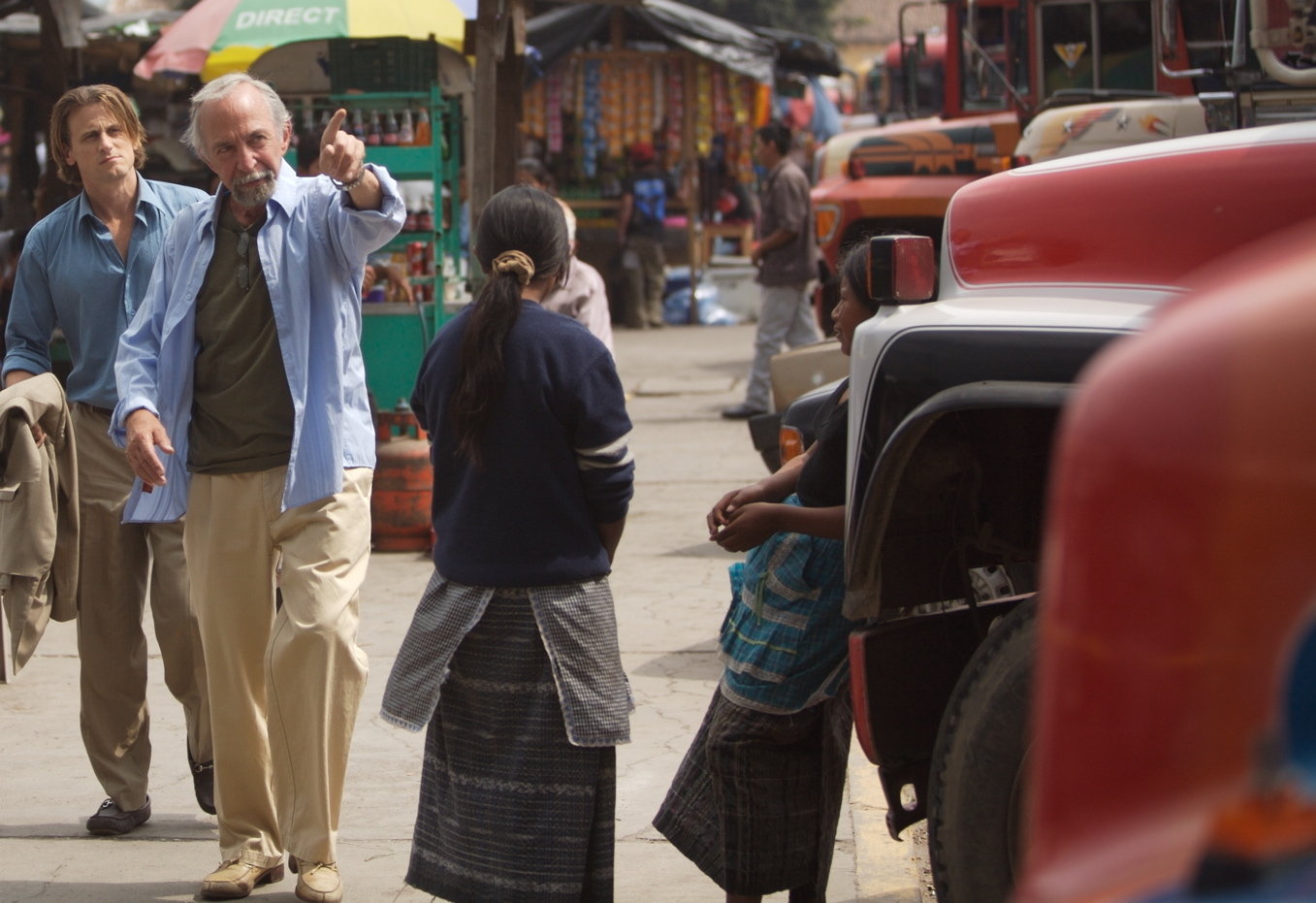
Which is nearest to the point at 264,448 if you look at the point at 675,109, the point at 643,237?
the point at 643,237

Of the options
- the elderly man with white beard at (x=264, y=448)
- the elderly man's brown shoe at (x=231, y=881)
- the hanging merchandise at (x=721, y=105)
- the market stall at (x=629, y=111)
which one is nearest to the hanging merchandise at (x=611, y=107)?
the market stall at (x=629, y=111)

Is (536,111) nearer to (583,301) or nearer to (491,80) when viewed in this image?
(491,80)

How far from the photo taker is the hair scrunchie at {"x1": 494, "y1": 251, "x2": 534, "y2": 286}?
334cm

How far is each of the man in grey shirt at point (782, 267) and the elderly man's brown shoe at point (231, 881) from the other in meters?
7.72

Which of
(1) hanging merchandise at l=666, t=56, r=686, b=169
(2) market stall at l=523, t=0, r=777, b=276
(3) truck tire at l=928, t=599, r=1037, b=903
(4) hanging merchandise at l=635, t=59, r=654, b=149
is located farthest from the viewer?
(1) hanging merchandise at l=666, t=56, r=686, b=169

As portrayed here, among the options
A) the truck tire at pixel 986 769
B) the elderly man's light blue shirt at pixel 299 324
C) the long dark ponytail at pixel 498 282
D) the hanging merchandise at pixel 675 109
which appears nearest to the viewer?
the truck tire at pixel 986 769

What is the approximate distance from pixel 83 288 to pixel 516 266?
1557mm

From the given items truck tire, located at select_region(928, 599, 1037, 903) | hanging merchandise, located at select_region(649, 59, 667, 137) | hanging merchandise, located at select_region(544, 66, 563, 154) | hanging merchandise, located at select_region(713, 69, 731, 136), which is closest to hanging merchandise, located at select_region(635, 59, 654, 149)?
hanging merchandise, located at select_region(649, 59, 667, 137)

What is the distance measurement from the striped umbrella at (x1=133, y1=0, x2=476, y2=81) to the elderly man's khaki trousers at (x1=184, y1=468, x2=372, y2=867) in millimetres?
5871

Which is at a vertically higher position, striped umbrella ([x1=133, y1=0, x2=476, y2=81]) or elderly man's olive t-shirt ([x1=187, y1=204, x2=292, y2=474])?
striped umbrella ([x1=133, y1=0, x2=476, y2=81])

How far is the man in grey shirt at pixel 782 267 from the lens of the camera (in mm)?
11375

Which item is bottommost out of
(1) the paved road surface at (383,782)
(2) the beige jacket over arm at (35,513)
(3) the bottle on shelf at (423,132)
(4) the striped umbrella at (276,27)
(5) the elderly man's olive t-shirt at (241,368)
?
(1) the paved road surface at (383,782)

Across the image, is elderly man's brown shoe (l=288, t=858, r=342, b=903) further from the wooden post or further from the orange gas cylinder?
the wooden post

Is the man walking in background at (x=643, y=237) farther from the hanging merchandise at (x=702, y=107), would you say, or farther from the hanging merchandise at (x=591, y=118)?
the hanging merchandise at (x=702, y=107)
